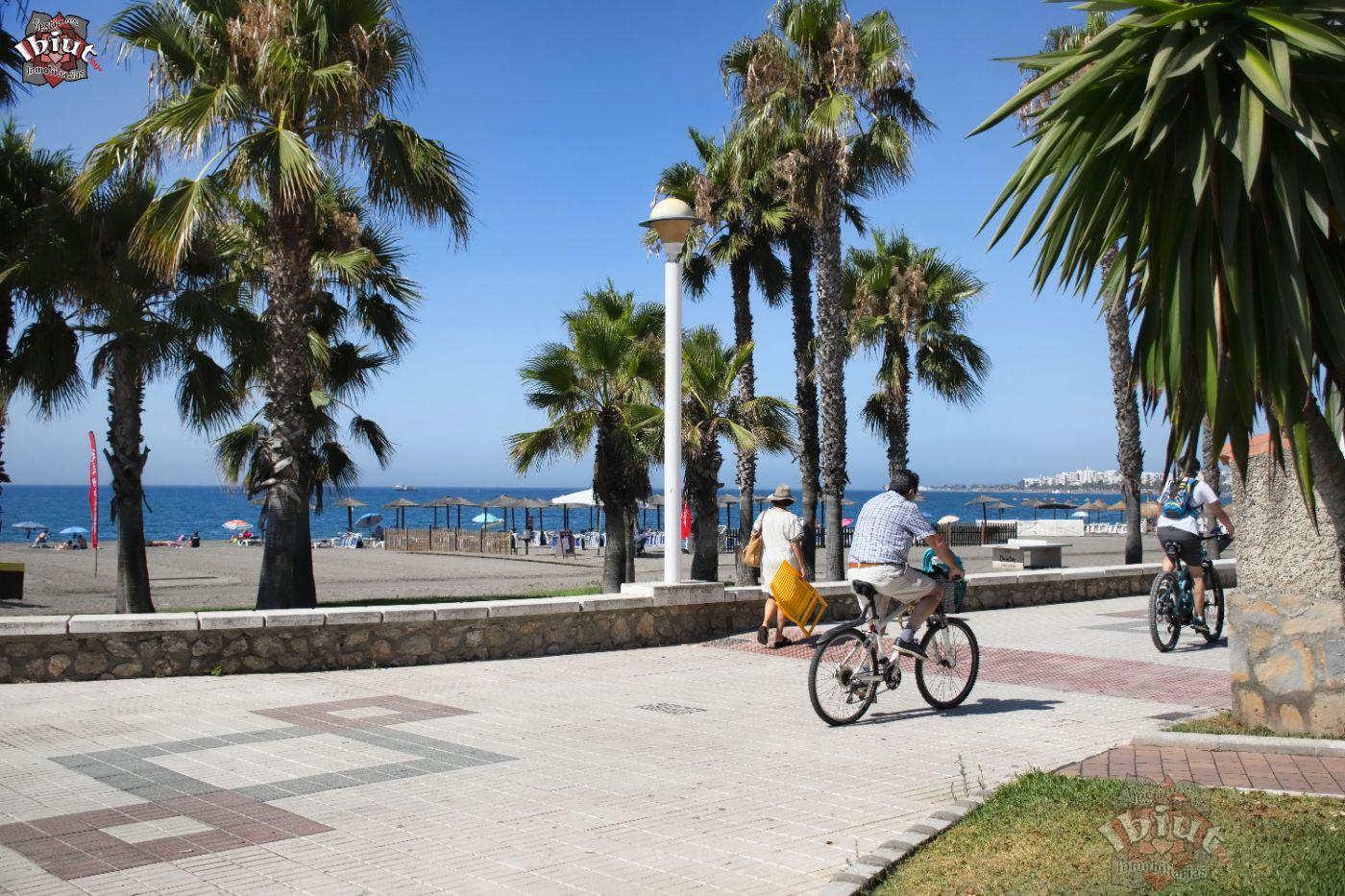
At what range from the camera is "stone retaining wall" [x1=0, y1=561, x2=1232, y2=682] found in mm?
10203

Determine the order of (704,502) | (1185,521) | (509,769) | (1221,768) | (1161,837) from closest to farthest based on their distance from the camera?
(1161,837)
(1221,768)
(509,769)
(1185,521)
(704,502)

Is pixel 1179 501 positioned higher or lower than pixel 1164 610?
higher

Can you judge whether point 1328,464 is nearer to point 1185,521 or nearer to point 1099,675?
point 1099,675

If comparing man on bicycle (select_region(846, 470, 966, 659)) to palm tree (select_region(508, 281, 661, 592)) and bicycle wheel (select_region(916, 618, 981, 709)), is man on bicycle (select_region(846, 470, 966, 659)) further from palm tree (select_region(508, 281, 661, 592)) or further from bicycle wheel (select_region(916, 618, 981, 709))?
palm tree (select_region(508, 281, 661, 592))

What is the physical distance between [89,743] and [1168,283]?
707 centimetres

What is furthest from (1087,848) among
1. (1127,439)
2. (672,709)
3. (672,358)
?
(1127,439)

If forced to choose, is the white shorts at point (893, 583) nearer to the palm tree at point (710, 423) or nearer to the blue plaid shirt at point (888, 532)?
the blue plaid shirt at point (888, 532)

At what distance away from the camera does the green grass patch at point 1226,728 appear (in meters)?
7.11

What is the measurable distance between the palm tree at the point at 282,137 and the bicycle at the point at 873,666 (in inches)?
343

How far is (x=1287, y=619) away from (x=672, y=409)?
6.95 metres

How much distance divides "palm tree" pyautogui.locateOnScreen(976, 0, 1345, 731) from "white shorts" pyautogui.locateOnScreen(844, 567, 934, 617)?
337 centimetres

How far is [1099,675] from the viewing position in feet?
35.3

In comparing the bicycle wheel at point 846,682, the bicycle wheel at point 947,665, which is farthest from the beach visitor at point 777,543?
the bicycle wheel at point 846,682

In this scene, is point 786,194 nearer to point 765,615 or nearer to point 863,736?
point 765,615
